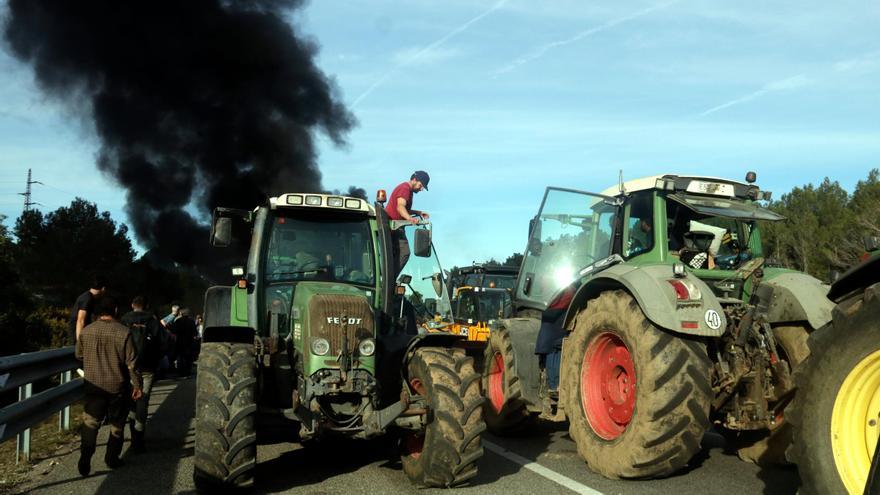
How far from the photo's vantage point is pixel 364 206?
834 centimetres

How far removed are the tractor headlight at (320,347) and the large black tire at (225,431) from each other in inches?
22.8

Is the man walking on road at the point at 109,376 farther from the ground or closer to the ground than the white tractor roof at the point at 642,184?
closer to the ground

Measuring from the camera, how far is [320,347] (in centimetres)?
687

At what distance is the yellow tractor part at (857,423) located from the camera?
429cm

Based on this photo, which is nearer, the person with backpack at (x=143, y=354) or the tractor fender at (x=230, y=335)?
the tractor fender at (x=230, y=335)

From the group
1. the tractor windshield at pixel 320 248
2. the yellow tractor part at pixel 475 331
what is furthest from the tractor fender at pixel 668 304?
the yellow tractor part at pixel 475 331

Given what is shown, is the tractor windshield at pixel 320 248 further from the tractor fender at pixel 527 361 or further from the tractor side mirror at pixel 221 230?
the tractor fender at pixel 527 361

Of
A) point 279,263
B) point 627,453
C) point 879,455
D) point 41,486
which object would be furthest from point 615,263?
point 41,486

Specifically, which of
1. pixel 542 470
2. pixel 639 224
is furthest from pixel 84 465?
pixel 639 224

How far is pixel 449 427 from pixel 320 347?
1241 mm

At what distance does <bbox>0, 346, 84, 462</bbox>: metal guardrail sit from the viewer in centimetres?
688

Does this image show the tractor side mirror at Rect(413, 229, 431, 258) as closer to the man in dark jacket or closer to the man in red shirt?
the man in red shirt

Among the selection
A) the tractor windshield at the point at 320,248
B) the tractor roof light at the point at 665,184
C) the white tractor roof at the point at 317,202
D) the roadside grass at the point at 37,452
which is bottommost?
the roadside grass at the point at 37,452

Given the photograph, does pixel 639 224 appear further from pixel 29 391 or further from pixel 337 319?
pixel 29 391
